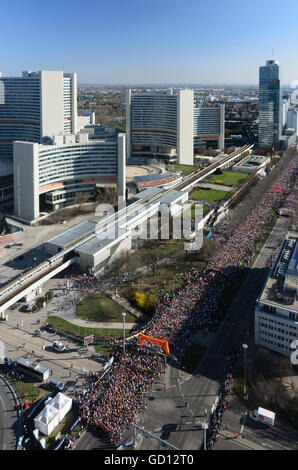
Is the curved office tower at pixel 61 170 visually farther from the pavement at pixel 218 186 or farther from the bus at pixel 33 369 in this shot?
the bus at pixel 33 369

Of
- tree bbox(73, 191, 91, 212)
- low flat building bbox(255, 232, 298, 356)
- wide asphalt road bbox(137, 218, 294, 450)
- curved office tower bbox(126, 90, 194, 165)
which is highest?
curved office tower bbox(126, 90, 194, 165)

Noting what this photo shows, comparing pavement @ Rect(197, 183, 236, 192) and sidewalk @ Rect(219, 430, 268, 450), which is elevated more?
pavement @ Rect(197, 183, 236, 192)

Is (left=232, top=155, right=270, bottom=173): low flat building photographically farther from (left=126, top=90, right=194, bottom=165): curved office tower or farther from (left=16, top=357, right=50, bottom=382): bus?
(left=16, top=357, right=50, bottom=382): bus

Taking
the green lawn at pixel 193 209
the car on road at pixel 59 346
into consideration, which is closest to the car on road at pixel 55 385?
the car on road at pixel 59 346

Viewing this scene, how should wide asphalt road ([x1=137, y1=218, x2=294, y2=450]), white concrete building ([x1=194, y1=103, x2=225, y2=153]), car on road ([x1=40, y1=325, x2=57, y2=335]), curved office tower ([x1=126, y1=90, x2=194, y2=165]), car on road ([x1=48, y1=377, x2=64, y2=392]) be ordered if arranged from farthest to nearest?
1. white concrete building ([x1=194, y1=103, x2=225, y2=153])
2. curved office tower ([x1=126, y1=90, x2=194, y2=165])
3. car on road ([x1=40, y1=325, x2=57, y2=335])
4. car on road ([x1=48, y1=377, x2=64, y2=392])
5. wide asphalt road ([x1=137, y1=218, x2=294, y2=450])

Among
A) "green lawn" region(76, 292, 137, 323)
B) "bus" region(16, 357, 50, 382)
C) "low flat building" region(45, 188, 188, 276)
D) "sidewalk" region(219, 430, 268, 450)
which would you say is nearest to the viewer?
"sidewalk" region(219, 430, 268, 450)

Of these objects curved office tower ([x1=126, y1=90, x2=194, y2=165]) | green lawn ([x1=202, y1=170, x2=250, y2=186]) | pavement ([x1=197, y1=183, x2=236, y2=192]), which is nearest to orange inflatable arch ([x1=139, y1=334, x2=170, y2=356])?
pavement ([x1=197, y1=183, x2=236, y2=192])

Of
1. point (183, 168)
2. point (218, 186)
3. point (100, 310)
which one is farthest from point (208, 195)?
point (100, 310)

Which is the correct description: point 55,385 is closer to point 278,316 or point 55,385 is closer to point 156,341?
point 156,341
